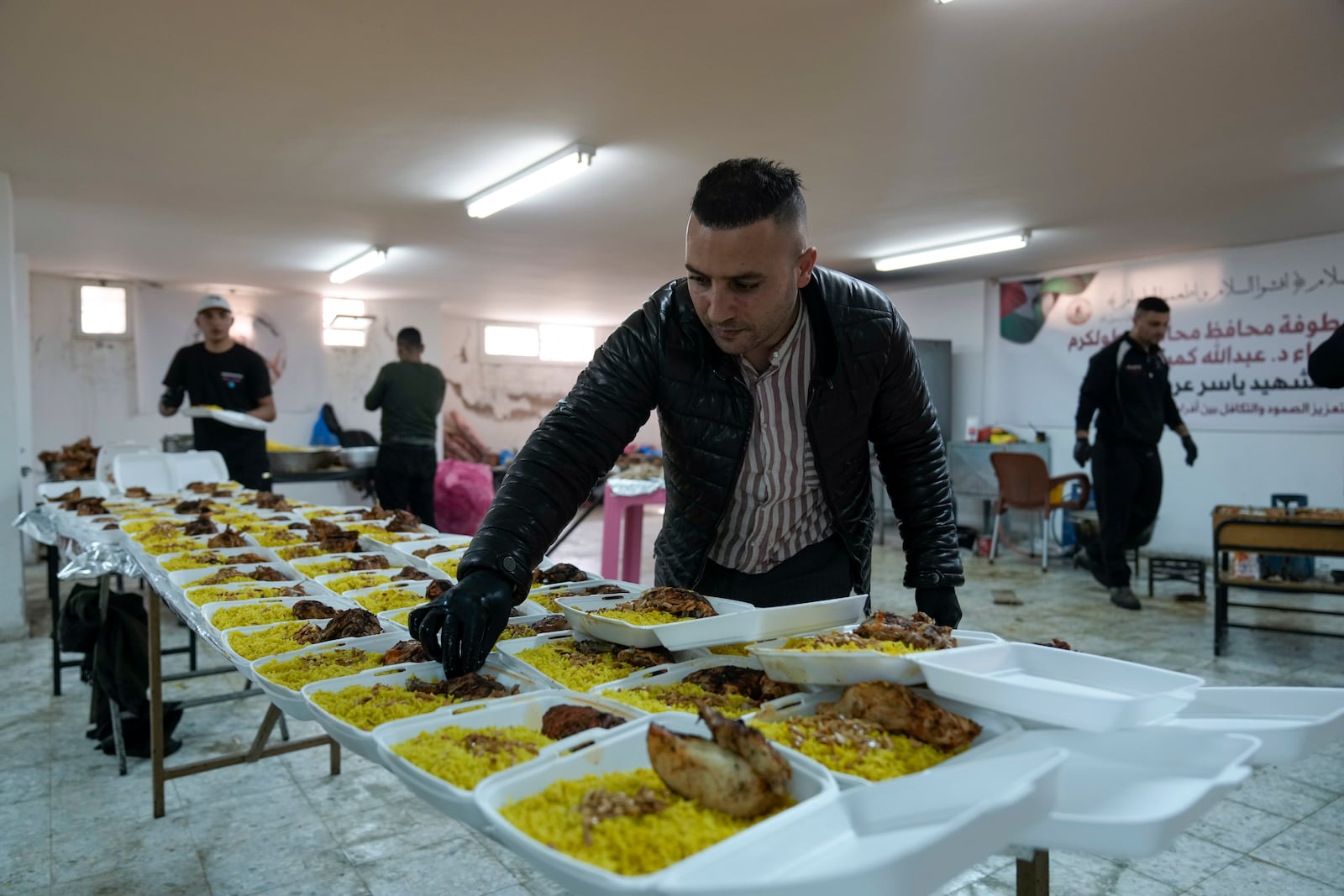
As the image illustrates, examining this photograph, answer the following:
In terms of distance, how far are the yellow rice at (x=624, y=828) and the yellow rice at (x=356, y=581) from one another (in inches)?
54.4

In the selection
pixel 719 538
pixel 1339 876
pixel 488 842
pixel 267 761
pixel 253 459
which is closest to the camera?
pixel 719 538

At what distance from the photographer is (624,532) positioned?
5.52 meters

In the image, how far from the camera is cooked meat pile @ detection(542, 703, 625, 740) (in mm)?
1111

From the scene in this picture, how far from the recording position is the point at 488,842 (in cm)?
263

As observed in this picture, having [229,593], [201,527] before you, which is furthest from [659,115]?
[229,593]

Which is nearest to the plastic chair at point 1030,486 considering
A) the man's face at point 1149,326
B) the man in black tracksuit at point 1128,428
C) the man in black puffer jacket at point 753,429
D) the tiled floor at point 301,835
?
the man in black tracksuit at point 1128,428

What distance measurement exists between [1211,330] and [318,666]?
28.7ft

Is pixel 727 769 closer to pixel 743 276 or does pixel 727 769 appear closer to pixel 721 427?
pixel 743 276

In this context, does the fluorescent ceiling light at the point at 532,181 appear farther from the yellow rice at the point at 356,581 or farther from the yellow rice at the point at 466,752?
the yellow rice at the point at 466,752

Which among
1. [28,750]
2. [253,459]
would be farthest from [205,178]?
[28,750]

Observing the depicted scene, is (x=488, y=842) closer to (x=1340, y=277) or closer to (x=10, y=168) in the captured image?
(x=10, y=168)

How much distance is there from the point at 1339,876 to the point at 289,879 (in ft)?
10.0

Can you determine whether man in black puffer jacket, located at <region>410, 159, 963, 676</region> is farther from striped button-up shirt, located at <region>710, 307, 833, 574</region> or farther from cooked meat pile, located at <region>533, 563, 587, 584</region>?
cooked meat pile, located at <region>533, 563, 587, 584</region>

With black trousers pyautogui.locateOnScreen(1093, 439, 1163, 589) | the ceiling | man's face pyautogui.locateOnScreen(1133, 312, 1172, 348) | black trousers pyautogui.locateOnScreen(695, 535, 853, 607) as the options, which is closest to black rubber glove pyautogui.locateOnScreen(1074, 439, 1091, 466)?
black trousers pyautogui.locateOnScreen(1093, 439, 1163, 589)
